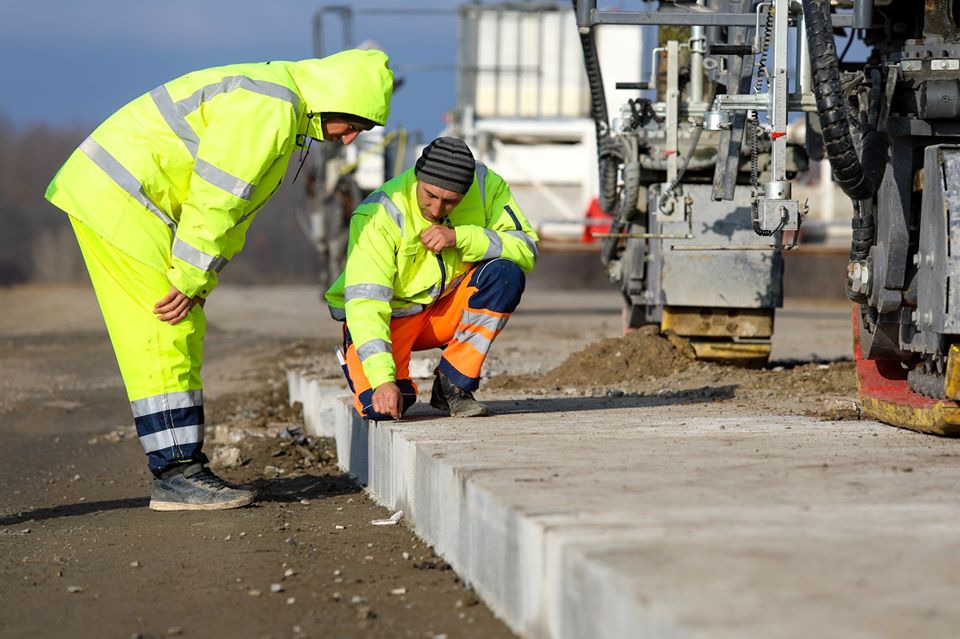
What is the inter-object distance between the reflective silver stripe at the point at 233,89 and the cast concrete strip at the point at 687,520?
1209 mm

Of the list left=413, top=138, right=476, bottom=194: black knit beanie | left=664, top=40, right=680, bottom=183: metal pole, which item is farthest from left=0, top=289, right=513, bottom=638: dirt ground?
left=664, top=40, right=680, bottom=183: metal pole

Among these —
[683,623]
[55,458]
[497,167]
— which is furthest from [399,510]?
[497,167]

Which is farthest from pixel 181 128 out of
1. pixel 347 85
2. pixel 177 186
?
pixel 347 85

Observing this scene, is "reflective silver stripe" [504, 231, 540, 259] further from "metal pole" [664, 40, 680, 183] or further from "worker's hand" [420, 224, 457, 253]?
"metal pole" [664, 40, 680, 183]

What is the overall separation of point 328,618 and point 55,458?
415 centimetres

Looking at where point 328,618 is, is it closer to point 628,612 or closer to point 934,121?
point 628,612

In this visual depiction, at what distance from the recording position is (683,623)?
2.22 m

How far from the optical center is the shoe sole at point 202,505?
490 cm

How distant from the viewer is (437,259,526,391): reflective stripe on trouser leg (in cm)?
521

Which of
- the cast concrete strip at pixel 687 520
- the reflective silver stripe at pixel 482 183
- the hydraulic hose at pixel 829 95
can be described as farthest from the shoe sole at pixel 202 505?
the hydraulic hose at pixel 829 95

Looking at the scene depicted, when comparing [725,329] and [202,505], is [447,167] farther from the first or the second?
[725,329]

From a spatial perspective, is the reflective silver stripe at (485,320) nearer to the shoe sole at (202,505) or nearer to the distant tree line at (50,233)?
the shoe sole at (202,505)

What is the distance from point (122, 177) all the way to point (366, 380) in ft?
3.96

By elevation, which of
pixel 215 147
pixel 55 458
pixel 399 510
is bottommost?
pixel 55 458
